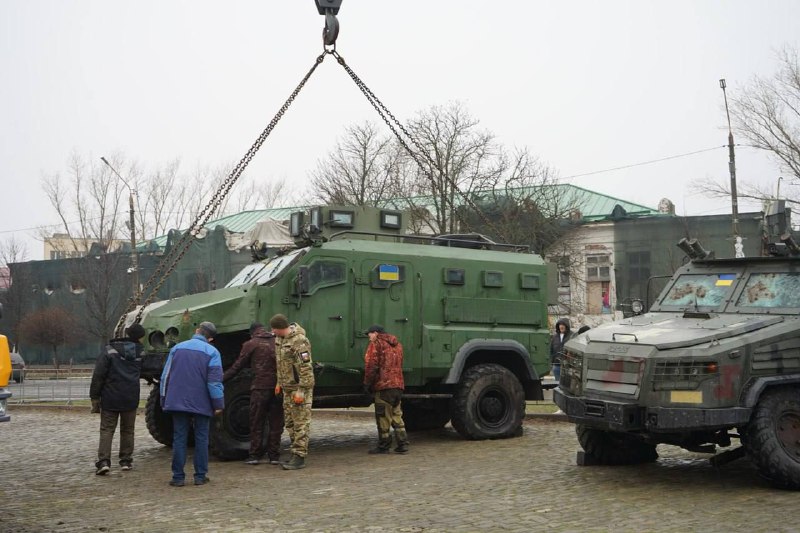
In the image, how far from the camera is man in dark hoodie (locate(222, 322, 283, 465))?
10.8 meters

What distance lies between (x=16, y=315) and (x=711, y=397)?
4066 centimetres

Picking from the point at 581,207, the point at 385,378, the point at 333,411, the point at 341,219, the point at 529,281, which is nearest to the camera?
the point at 385,378

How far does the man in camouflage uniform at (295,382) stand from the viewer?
10.5 metres

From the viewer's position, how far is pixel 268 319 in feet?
37.1

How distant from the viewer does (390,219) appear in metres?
13.5

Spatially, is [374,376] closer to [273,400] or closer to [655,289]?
[273,400]

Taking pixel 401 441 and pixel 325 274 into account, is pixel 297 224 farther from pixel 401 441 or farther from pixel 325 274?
pixel 401 441

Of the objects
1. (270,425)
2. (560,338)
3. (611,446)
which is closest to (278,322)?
(270,425)

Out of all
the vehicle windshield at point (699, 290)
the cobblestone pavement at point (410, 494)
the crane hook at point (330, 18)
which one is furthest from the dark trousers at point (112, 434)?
the vehicle windshield at point (699, 290)

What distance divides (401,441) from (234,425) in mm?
2113

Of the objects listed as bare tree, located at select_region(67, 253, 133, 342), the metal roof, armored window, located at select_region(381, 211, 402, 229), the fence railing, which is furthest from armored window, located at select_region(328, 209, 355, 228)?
bare tree, located at select_region(67, 253, 133, 342)

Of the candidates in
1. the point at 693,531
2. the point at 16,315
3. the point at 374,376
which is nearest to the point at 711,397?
the point at 693,531

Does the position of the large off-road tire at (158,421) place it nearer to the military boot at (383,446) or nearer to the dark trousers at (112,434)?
the dark trousers at (112,434)

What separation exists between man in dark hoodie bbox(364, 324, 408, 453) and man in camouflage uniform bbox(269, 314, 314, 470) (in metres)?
1.13
